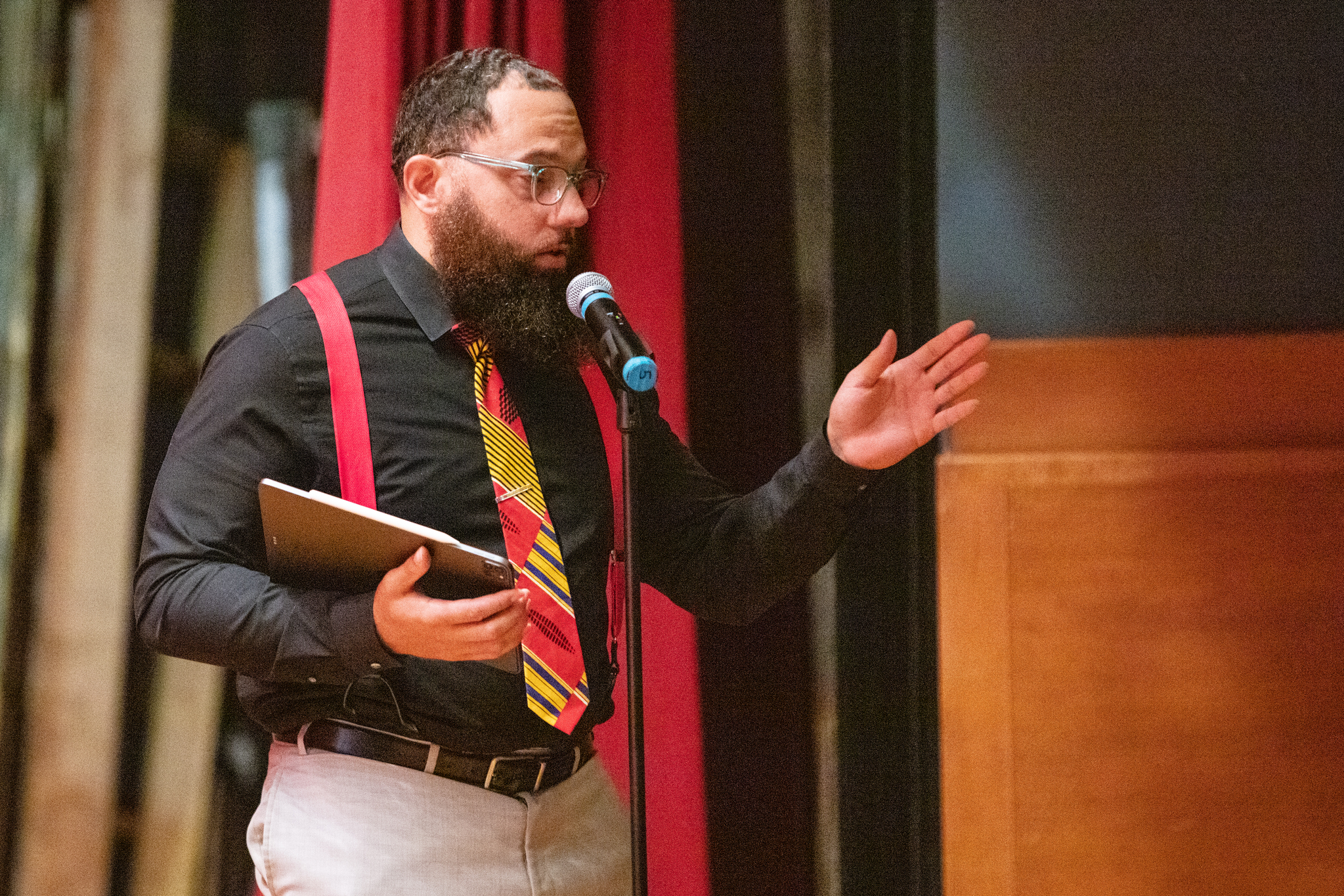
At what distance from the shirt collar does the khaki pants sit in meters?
0.49

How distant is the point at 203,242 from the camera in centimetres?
203

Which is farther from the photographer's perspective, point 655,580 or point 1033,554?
point 1033,554

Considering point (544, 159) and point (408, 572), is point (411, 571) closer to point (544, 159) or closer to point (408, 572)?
point (408, 572)

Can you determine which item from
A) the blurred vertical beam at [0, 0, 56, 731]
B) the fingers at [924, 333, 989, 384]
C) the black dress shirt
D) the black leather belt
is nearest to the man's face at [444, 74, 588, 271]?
the black dress shirt

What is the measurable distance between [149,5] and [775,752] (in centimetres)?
170

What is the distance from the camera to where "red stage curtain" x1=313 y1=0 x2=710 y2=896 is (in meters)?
1.72

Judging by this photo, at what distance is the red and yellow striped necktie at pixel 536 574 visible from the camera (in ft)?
4.00

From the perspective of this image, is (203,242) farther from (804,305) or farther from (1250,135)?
(1250,135)

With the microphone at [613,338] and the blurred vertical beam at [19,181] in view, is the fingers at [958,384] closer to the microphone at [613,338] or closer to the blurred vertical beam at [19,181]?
the microphone at [613,338]

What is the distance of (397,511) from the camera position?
4.01ft

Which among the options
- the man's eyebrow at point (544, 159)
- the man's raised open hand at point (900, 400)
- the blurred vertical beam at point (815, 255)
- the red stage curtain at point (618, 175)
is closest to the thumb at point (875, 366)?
the man's raised open hand at point (900, 400)

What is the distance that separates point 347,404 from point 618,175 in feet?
2.53

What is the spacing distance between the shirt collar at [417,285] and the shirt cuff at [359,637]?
1.16ft

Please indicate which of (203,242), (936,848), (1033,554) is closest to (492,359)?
(1033,554)
